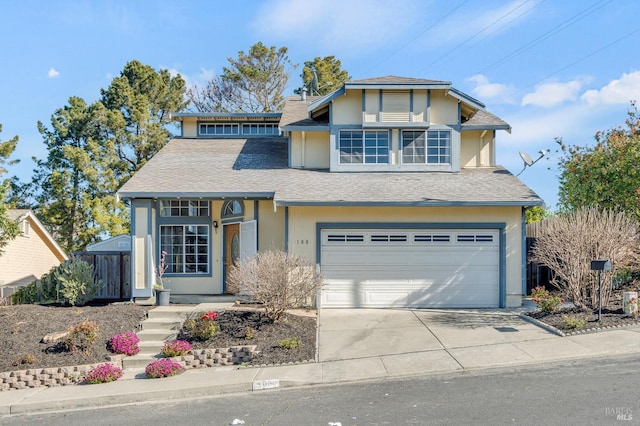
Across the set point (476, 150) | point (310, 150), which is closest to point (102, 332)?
point (310, 150)

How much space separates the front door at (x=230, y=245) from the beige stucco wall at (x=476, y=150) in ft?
24.3

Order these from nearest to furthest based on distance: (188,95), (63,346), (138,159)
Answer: (63,346), (138,159), (188,95)

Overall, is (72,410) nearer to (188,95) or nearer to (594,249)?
(594,249)

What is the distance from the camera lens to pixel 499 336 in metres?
10.6

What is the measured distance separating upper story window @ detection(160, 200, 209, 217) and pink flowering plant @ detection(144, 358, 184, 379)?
20.4 feet

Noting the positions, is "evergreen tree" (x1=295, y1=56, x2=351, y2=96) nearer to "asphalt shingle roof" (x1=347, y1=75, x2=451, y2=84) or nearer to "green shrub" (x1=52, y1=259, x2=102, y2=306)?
"asphalt shingle roof" (x1=347, y1=75, x2=451, y2=84)

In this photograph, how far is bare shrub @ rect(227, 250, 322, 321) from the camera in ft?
35.9

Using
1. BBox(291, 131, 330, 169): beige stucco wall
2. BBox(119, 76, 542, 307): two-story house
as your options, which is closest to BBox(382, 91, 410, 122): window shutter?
BBox(119, 76, 542, 307): two-story house

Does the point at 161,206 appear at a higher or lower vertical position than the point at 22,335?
higher

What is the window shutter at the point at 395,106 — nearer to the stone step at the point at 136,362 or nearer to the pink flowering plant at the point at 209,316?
the pink flowering plant at the point at 209,316

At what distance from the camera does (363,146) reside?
624 inches

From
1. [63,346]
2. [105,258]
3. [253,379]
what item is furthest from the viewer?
[105,258]

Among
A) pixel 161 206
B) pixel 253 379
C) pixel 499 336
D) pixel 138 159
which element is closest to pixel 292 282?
pixel 253 379

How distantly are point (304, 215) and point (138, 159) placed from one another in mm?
17728
